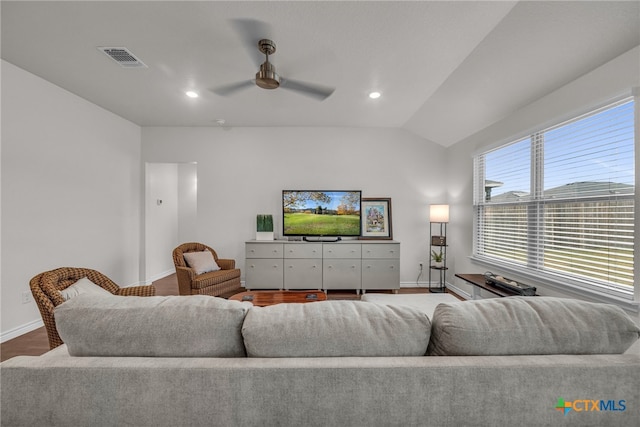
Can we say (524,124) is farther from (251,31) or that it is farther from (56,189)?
(56,189)

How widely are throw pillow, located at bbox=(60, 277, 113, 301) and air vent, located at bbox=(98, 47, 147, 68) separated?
6.25 feet

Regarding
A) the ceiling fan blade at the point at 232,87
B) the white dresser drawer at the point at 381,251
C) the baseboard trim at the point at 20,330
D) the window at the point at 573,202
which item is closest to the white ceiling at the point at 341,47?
the ceiling fan blade at the point at 232,87

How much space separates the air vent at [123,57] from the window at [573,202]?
12.9 ft

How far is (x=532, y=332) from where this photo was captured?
0.89 m

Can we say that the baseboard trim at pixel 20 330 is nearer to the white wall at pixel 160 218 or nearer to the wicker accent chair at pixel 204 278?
the wicker accent chair at pixel 204 278

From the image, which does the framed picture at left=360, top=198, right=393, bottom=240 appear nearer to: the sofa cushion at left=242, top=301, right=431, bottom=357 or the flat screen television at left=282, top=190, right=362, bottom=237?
the flat screen television at left=282, top=190, right=362, bottom=237

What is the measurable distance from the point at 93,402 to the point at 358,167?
4.28 m

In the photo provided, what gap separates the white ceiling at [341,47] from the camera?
190 centimetres

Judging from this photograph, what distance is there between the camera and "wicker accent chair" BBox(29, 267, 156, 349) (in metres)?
1.71

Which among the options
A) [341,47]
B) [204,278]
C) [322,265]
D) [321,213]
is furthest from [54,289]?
[321,213]

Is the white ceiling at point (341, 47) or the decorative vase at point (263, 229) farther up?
the white ceiling at point (341, 47)

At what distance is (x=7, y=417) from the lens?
79 cm

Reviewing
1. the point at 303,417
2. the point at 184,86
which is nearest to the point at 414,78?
the point at 184,86

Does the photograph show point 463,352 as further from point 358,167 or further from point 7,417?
point 358,167
